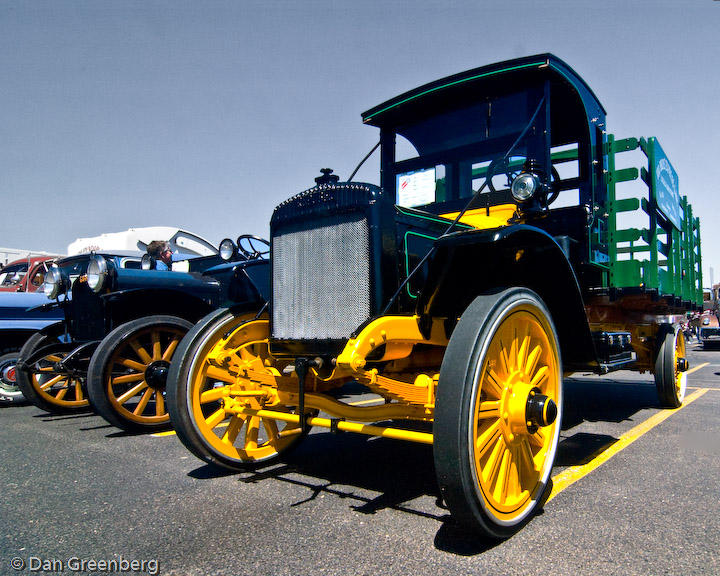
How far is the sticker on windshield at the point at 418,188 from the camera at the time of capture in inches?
164

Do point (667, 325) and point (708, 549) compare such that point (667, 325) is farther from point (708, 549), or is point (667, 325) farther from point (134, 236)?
point (134, 236)

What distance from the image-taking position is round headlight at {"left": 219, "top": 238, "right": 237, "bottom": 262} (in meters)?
5.61

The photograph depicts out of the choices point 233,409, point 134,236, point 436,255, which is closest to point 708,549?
point 436,255

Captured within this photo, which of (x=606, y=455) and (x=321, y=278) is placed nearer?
(x=321, y=278)

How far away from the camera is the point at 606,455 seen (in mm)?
3822

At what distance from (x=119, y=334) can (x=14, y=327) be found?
9.19 feet

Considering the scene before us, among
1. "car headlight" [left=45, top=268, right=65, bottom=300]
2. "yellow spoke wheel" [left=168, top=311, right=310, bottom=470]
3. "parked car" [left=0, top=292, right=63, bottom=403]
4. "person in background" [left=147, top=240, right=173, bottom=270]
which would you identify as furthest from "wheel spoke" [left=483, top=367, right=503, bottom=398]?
"parked car" [left=0, top=292, right=63, bottom=403]

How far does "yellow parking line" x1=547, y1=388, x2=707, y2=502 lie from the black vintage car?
282 centimetres

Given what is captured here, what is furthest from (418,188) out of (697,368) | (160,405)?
(697,368)

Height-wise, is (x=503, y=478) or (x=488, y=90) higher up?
(x=488, y=90)

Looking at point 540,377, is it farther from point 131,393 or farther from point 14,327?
point 14,327

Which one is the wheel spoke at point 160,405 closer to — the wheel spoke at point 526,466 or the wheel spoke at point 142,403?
the wheel spoke at point 142,403

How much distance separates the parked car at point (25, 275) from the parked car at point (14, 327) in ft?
3.18

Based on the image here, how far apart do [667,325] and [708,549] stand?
4412 mm
